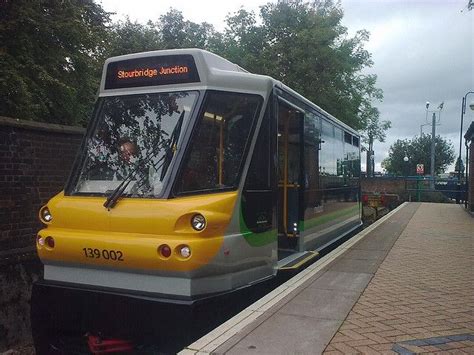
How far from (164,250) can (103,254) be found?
67 centimetres

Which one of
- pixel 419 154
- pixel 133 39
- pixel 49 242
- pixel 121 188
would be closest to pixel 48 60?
pixel 49 242

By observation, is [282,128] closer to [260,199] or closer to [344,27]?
[260,199]

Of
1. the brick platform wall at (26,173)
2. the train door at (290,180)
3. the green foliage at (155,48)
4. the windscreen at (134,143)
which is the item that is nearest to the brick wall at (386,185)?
the green foliage at (155,48)

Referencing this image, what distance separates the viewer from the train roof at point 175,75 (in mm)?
5102

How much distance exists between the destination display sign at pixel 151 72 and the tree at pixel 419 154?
57.7 metres

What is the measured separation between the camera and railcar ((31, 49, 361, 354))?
445 cm

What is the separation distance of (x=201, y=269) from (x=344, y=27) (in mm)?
26331

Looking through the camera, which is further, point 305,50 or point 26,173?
point 305,50

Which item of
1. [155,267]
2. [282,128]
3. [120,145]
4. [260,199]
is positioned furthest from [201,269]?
[282,128]

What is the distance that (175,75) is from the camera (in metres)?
5.21

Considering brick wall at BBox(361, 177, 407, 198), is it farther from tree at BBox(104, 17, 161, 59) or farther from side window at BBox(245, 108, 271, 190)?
side window at BBox(245, 108, 271, 190)

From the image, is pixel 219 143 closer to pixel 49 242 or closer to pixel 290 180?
pixel 49 242

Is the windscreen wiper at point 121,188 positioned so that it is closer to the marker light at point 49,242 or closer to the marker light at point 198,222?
the marker light at point 49,242

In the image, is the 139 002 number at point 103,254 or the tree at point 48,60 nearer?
the 139 002 number at point 103,254
